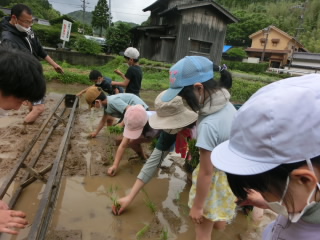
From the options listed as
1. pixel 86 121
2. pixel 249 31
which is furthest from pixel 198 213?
pixel 249 31

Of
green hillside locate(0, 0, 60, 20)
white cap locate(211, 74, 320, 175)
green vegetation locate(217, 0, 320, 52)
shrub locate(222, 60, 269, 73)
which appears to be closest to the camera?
white cap locate(211, 74, 320, 175)

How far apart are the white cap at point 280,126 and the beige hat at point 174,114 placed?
4.77 ft

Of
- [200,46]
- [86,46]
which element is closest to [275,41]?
[200,46]

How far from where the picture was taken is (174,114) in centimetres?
236

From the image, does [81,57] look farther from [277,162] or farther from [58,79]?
[277,162]

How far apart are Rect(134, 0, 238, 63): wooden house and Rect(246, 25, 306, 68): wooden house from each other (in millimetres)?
19505

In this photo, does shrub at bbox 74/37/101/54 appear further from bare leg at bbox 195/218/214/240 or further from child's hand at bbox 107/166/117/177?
bare leg at bbox 195/218/214/240

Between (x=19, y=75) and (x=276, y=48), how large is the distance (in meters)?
41.2

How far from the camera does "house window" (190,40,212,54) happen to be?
644 inches

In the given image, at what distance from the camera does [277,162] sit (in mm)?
757

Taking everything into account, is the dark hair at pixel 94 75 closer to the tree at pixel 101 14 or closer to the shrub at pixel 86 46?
the shrub at pixel 86 46

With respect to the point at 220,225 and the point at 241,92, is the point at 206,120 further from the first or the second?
the point at 241,92

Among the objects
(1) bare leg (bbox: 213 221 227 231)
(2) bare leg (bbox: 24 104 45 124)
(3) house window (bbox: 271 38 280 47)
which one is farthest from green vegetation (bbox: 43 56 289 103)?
(3) house window (bbox: 271 38 280 47)

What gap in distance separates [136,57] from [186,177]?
8.29ft
